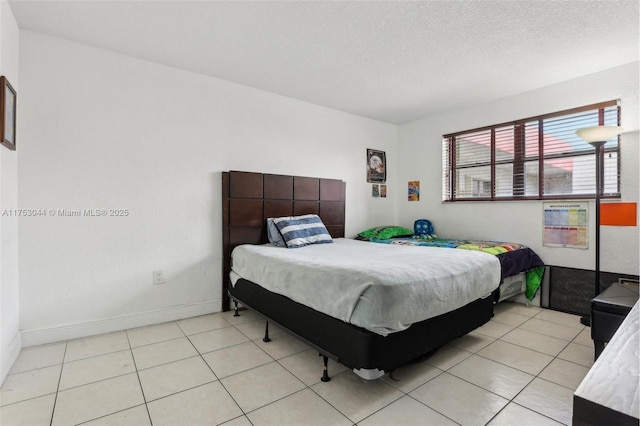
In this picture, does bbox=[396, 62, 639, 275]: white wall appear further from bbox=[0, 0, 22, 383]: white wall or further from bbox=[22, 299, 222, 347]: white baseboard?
bbox=[0, 0, 22, 383]: white wall

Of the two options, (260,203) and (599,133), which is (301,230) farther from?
(599,133)

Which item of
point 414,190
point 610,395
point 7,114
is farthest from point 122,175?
point 414,190

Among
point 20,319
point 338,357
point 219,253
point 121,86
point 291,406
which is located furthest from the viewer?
point 219,253

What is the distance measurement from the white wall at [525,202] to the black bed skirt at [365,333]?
1468 mm

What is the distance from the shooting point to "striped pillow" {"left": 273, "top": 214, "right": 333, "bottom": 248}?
3.19 meters

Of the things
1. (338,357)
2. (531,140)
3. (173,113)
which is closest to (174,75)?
(173,113)

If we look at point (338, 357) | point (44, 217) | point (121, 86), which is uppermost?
point (121, 86)

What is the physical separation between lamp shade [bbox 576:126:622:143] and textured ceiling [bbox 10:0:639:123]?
25.9 inches

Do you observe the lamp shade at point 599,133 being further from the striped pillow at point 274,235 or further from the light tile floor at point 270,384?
the striped pillow at point 274,235

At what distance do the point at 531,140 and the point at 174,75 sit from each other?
385cm

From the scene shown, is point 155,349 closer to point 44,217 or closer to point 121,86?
point 44,217

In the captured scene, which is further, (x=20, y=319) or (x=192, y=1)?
(x=20, y=319)

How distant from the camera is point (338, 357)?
181 centimetres

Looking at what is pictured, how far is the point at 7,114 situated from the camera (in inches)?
80.3
